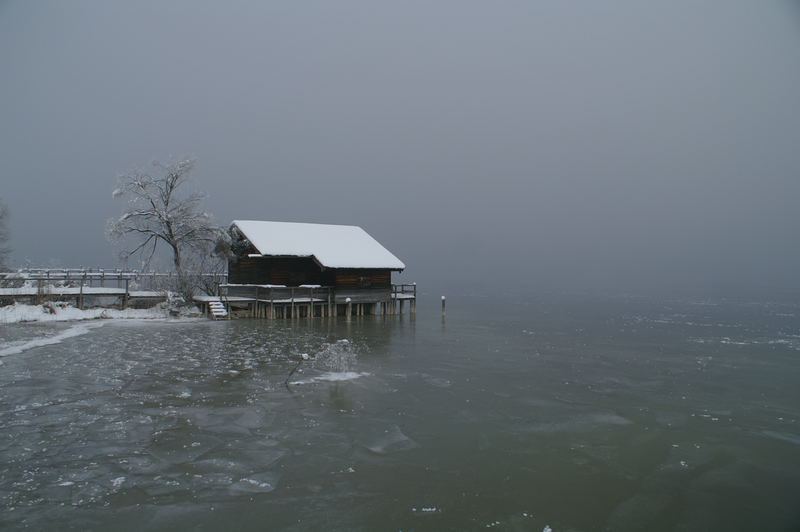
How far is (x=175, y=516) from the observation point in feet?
21.2

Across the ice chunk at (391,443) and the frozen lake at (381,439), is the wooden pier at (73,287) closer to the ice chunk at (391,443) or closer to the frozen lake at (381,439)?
the frozen lake at (381,439)

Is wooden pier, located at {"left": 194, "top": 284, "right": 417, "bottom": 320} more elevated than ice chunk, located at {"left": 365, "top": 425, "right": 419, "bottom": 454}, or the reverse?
wooden pier, located at {"left": 194, "top": 284, "right": 417, "bottom": 320}

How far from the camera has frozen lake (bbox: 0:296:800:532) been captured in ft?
22.6

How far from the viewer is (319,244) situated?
3303 cm

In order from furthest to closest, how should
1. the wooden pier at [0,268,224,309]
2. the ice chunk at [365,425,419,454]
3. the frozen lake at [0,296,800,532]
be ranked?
the wooden pier at [0,268,224,309] → the ice chunk at [365,425,419,454] → the frozen lake at [0,296,800,532]

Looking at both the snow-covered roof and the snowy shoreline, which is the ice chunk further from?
the snowy shoreline

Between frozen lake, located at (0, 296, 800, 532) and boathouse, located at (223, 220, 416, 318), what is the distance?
10049 mm

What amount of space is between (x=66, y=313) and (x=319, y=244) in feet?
47.9

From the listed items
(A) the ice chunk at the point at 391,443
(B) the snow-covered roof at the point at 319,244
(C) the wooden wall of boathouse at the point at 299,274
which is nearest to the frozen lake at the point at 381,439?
(A) the ice chunk at the point at 391,443

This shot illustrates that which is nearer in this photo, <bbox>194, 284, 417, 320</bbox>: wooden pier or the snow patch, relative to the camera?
the snow patch

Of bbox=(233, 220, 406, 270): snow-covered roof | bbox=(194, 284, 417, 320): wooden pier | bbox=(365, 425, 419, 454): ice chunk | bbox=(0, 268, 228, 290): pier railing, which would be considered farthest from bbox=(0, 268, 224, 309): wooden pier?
bbox=(365, 425, 419, 454): ice chunk

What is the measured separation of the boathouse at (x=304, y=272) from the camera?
29750mm

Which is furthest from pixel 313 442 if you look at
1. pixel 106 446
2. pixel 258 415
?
pixel 106 446

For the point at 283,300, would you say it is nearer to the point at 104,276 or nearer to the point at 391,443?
the point at 104,276
